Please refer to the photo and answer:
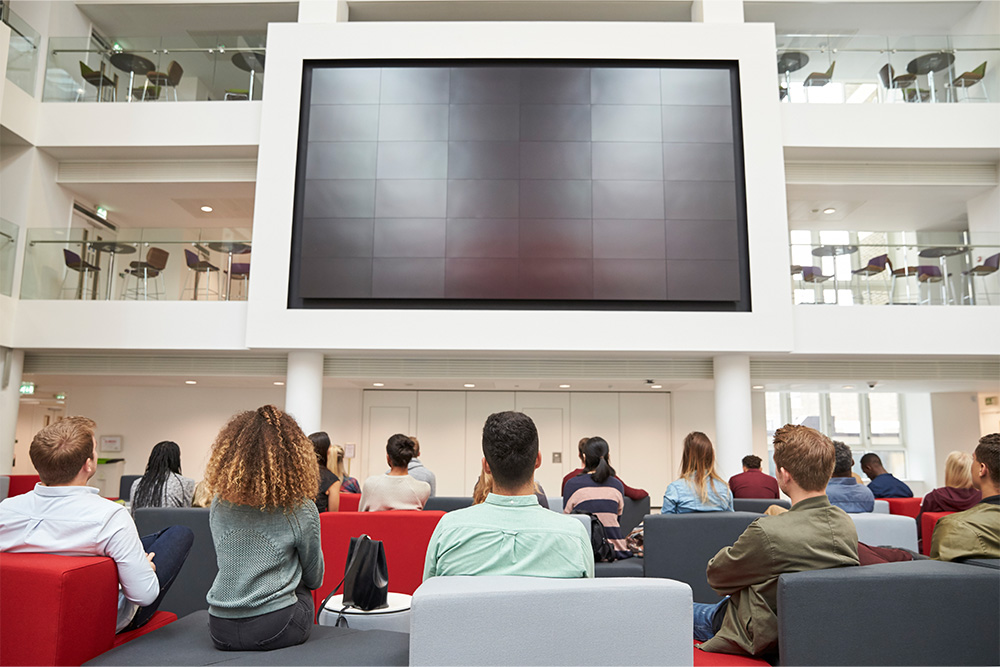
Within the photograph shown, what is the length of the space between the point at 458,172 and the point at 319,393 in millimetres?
3733

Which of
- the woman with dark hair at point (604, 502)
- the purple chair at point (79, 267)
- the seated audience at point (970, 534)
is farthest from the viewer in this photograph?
the purple chair at point (79, 267)

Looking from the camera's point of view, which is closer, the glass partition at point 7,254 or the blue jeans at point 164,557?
the blue jeans at point 164,557

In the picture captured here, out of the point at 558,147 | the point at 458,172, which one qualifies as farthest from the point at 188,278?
the point at 558,147

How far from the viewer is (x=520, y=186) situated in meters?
9.72

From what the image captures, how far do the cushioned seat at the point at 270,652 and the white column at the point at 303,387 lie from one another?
7077 millimetres

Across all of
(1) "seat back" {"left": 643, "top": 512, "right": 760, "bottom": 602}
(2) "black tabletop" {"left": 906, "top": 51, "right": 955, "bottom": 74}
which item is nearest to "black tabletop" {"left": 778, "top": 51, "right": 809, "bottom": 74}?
(2) "black tabletop" {"left": 906, "top": 51, "right": 955, "bottom": 74}

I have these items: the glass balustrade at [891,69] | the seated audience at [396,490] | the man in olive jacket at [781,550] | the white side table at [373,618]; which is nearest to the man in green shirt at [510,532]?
the man in olive jacket at [781,550]

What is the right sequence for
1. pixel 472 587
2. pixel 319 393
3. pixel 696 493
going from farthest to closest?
pixel 319 393, pixel 696 493, pixel 472 587

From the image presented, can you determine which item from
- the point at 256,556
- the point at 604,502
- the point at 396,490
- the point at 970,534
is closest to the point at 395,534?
the point at 396,490

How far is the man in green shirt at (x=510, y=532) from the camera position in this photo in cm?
232

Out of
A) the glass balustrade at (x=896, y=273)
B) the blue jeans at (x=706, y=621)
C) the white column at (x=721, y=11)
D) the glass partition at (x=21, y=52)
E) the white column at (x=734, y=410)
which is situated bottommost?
the blue jeans at (x=706, y=621)

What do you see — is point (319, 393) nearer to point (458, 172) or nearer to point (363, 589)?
point (458, 172)

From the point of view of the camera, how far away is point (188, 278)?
10.1 m

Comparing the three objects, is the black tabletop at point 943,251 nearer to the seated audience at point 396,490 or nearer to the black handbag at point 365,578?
the seated audience at point 396,490
